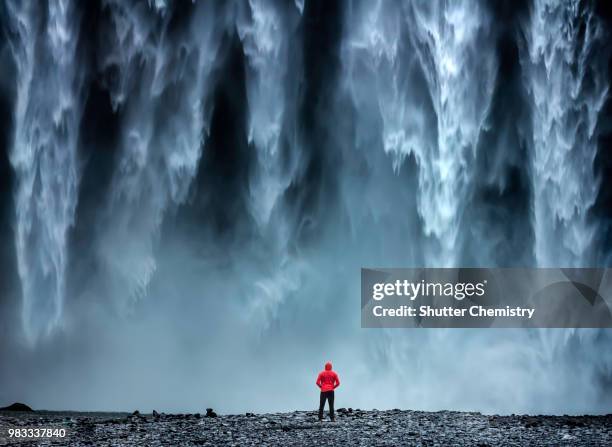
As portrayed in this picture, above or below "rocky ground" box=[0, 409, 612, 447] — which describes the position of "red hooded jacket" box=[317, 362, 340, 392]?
above

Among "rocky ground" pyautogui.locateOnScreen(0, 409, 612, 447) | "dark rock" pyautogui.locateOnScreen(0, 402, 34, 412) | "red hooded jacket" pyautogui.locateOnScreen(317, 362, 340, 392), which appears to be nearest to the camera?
"rocky ground" pyautogui.locateOnScreen(0, 409, 612, 447)

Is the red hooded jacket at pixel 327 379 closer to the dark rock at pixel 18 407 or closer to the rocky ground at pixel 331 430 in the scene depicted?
the rocky ground at pixel 331 430

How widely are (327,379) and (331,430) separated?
2361mm

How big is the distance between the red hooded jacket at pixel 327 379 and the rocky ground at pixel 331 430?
180 centimetres

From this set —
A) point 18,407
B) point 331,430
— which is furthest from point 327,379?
point 18,407

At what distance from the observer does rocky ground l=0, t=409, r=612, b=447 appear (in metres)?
27.2

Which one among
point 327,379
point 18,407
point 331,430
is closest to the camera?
point 331,430

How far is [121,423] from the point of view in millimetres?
33656

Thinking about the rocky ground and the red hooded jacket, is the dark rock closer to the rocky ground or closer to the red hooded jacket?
the rocky ground

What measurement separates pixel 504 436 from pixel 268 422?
10803mm

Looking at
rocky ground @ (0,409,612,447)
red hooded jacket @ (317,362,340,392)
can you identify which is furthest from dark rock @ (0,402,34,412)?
red hooded jacket @ (317,362,340,392)

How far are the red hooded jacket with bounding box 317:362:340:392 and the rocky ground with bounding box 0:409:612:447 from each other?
180 centimetres

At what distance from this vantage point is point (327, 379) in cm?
3092

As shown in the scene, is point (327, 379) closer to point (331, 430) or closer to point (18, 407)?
point (331, 430)
